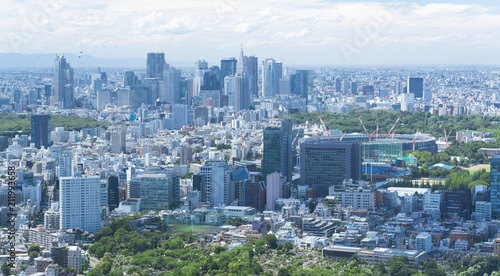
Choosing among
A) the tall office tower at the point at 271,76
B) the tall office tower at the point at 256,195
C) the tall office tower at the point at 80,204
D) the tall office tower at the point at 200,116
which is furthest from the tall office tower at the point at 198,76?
the tall office tower at the point at 80,204

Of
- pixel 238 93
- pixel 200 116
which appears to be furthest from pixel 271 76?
pixel 200 116

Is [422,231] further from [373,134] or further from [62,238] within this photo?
[373,134]

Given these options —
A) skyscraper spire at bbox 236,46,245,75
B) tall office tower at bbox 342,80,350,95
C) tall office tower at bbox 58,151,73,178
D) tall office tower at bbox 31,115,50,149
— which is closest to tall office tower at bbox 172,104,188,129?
skyscraper spire at bbox 236,46,245,75

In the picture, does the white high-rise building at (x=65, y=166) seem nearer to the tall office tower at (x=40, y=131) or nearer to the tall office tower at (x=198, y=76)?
the tall office tower at (x=40, y=131)

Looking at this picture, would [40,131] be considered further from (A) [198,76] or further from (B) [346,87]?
(B) [346,87]

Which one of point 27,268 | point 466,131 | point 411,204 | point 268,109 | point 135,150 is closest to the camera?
point 27,268

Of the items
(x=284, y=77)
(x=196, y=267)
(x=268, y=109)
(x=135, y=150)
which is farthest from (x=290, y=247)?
(x=284, y=77)

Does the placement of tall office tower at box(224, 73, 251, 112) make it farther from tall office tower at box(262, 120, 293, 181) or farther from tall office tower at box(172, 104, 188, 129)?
tall office tower at box(262, 120, 293, 181)
